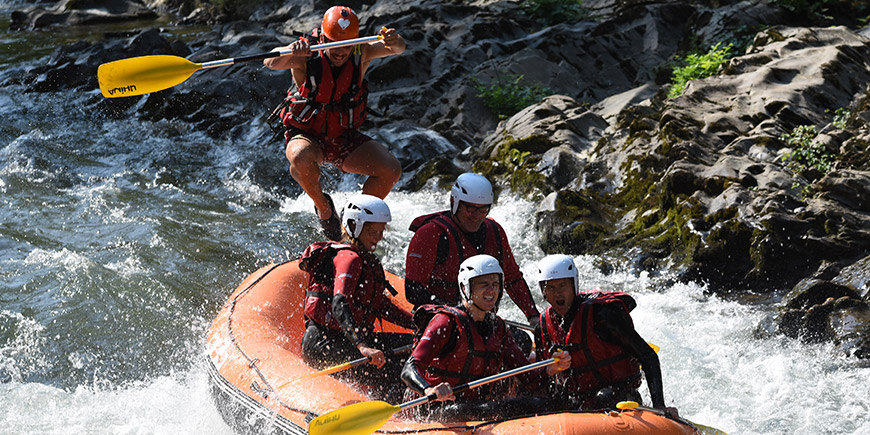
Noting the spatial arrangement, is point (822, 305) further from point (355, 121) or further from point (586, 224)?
point (355, 121)

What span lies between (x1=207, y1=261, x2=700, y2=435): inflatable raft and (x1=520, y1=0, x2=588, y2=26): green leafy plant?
973 centimetres

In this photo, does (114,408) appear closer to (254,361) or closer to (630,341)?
(254,361)

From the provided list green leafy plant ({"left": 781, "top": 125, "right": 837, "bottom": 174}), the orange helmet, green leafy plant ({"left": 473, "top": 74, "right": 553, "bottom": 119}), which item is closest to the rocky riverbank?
green leafy plant ({"left": 781, "top": 125, "right": 837, "bottom": 174})

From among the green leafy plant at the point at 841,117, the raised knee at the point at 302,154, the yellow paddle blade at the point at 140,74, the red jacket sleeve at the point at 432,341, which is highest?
the yellow paddle blade at the point at 140,74

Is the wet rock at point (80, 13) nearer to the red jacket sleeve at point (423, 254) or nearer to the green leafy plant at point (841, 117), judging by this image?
the green leafy plant at point (841, 117)

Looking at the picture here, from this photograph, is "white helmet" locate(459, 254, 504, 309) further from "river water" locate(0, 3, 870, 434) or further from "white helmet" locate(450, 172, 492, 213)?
"river water" locate(0, 3, 870, 434)

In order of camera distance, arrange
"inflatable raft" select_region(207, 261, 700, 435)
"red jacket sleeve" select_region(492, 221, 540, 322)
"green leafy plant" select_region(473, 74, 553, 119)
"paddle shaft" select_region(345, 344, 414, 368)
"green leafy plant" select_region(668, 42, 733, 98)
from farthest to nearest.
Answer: "green leafy plant" select_region(473, 74, 553, 119), "green leafy plant" select_region(668, 42, 733, 98), "red jacket sleeve" select_region(492, 221, 540, 322), "paddle shaft" select_region(345, 344, 414, 368), "inflatable raft" select_region(207, 261, 700, 435)

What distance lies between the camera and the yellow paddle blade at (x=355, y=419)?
3.93 metres

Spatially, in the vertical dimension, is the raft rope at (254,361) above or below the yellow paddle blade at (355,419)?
below

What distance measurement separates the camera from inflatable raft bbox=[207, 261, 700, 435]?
12.5ft

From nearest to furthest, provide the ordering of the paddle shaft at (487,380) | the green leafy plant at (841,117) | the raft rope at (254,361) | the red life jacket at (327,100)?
1. the paddle shaft at (487,380)
2. the raft rope at (254,361)
3. the red life jacket at (327,100)
4. the green leafy plant at (841,117)

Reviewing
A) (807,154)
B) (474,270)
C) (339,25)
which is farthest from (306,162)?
(807,154)

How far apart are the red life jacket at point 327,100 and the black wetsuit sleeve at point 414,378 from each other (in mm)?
2541

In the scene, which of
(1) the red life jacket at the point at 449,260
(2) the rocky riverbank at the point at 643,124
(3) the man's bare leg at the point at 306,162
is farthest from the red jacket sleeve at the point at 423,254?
(2) the rocky riverbank at the point at 643,124
